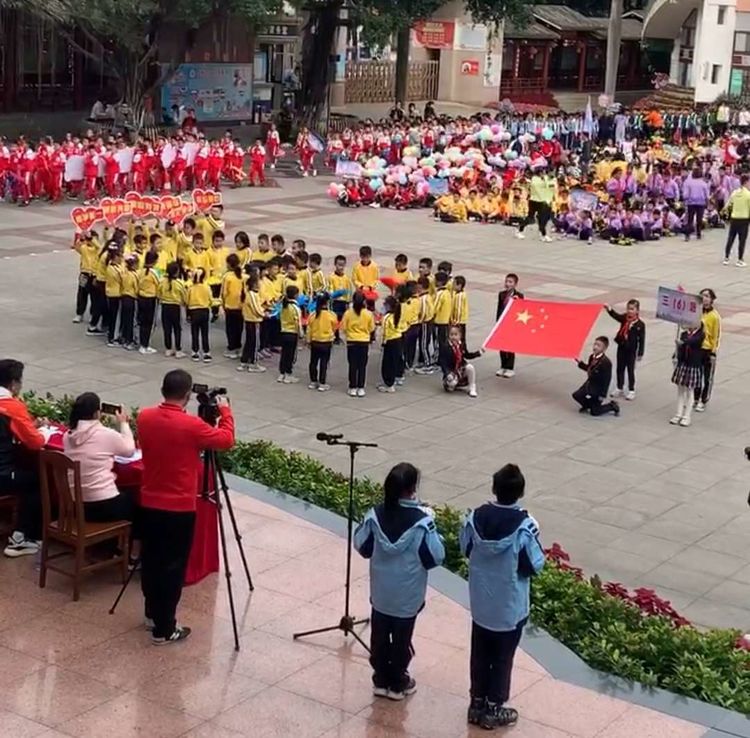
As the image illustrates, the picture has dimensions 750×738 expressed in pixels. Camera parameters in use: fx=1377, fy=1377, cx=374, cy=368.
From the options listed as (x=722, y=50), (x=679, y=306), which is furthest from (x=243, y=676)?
(x=722, y=50)

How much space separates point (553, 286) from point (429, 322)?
6.52 m

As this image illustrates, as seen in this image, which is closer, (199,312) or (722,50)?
(199,312)

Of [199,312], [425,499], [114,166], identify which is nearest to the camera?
[425,499]

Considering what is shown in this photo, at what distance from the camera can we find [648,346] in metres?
19.3

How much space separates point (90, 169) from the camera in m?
29.0

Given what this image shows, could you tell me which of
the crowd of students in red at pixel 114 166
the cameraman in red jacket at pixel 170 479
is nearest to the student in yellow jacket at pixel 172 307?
the cameraman in red jacket at pixel 170 479

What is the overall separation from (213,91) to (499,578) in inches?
1471

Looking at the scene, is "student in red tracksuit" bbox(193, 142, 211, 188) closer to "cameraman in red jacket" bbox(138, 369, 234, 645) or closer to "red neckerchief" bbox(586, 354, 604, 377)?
"red neckerchief" bbox(586, 354, 604, 377)

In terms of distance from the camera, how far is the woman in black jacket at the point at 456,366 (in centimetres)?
1658

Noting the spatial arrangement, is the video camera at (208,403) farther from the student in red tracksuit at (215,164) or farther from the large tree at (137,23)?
the large tree at (137,23)

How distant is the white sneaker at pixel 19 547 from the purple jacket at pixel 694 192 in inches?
861

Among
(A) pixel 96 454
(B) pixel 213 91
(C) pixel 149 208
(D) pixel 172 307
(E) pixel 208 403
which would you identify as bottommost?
(D) pixel 172 307

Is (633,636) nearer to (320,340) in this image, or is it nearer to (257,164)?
(320,340)

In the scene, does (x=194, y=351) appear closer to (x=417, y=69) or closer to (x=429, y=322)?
(x=429, y=322)
